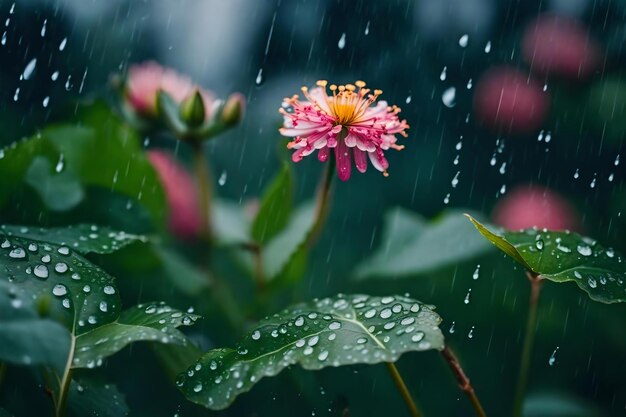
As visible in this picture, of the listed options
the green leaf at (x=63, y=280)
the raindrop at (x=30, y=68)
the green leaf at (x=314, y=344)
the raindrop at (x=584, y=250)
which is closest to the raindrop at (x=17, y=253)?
the green leaf at (x=63, y=280)

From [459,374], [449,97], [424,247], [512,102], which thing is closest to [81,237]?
Result: [459,374]

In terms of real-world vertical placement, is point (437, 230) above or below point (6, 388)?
above

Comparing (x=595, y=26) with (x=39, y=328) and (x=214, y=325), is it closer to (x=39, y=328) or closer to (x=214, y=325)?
(x=214, y=325)

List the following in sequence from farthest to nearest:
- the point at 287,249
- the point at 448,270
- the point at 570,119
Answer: the point at 570,119 → the point at 448,270 → the point at 287,249

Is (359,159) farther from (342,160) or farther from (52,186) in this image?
(52,186)

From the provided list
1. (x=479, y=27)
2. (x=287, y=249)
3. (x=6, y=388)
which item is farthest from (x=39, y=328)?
(x=479, y=27)

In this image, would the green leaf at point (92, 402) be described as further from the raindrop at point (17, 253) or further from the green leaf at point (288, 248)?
the green leaf at point (288, 248)
